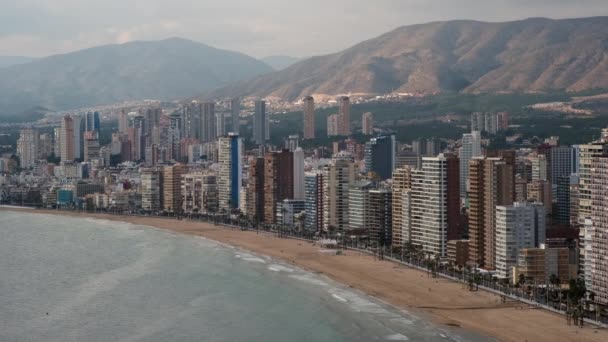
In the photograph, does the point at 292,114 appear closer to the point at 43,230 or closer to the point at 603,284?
A: the point at 43,230

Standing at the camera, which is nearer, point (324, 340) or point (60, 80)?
point (324, 340)

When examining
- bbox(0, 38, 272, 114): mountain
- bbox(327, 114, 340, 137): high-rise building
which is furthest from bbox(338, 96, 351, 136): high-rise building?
bbox(0, 38, 272, 114): mountain

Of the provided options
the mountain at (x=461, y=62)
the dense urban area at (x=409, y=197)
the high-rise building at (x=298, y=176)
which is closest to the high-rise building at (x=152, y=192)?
the dense urban area at (x=409, y=197)

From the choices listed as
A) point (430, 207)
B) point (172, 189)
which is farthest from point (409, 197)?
point (172, 189)

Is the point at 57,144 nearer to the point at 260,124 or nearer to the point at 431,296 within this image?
the point at 260,124

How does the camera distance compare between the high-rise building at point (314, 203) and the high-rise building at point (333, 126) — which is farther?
the high-rise building at point (333, 126)

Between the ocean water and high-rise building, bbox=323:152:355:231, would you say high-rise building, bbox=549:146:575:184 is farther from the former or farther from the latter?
the ocean water

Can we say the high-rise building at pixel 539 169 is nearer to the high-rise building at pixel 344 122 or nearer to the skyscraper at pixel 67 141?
the high-rise building at pixel 344 122

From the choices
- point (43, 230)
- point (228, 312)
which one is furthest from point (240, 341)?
point (43, 230)
